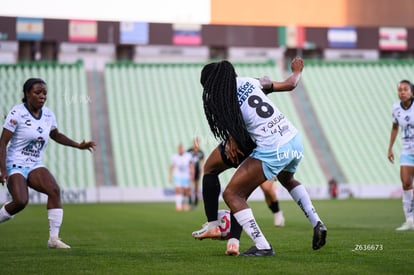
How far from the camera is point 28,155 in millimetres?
10141

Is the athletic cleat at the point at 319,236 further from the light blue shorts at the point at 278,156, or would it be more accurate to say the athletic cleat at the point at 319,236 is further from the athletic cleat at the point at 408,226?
the athletic cleat at the point at 408,226

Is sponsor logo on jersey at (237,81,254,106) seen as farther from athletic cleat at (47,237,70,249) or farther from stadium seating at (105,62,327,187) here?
stadium seating at (105,62,327,187)

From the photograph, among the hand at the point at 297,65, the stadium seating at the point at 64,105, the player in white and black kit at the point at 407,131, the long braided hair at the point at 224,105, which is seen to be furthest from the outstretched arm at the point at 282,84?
the stadium seating at the point at 64,105

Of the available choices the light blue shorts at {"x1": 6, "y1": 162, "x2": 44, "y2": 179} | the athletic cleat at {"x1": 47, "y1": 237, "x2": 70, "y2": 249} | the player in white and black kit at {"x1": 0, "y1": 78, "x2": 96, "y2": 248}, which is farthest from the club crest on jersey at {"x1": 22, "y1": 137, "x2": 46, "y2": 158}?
the athletic cleat at {"x1": 47, "y1": 237, "x2": 70, "y2": 249}

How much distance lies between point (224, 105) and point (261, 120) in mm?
424

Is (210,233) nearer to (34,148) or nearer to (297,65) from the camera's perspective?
(297,65)

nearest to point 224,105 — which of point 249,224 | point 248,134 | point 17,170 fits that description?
point 248,134

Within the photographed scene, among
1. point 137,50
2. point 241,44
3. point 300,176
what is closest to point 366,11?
point 241,44

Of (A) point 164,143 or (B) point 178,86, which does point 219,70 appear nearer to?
(A) point 164,143

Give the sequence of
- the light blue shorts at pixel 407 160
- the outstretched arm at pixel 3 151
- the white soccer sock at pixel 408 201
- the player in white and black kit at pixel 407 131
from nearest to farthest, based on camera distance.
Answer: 1. the outstretched arm at pixel 3 151
2. the player in white and black kit at pixel 407 131
3. the light blue shorts at pixel 407 160
4. the white soccer sock at pixel 408 201

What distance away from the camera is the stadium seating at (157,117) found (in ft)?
113

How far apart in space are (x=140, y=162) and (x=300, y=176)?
6.96 metres

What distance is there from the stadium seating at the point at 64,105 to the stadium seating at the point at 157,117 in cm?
131

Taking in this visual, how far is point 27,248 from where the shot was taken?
33.6ft
